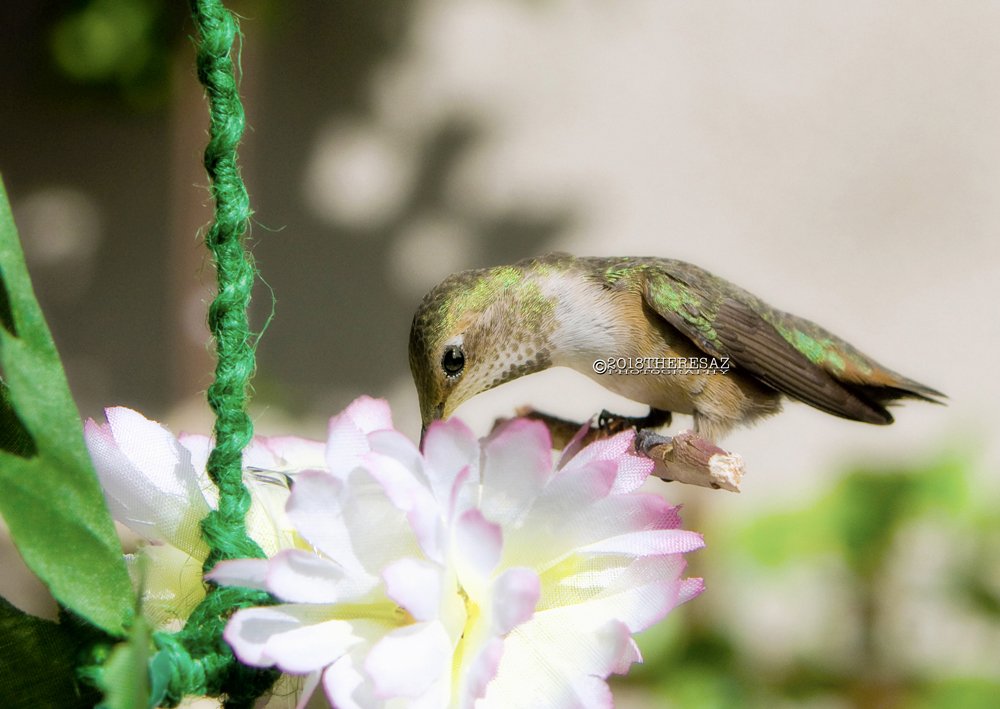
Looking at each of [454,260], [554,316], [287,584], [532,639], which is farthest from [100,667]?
[454,260]

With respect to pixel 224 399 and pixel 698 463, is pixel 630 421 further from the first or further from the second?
pixel 224 399

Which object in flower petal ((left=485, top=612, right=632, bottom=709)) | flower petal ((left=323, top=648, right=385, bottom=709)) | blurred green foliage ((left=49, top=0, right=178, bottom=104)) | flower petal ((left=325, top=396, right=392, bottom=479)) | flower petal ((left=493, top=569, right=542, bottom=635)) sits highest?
blurred green foliage ((left=49, top=0, right=178, bottom=104))

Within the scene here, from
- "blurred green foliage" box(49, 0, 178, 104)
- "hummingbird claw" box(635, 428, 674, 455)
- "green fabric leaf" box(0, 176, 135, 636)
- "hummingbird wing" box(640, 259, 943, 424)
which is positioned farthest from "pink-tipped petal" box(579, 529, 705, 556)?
"blurred green foliage" box(49, 0, 178, 104)

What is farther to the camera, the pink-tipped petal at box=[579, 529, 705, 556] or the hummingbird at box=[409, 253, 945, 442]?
the hummingbird at box=[409, 253, 945, 442]

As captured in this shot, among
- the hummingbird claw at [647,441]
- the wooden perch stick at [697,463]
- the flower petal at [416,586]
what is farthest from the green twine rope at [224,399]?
the hummingbird claw at [647,441]

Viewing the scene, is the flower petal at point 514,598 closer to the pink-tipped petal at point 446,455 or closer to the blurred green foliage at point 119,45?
the pink-tipped petal at point 446,455

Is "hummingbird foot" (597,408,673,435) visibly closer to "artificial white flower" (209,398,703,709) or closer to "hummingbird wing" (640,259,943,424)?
"hummingbird wing" (640,259,943,424)

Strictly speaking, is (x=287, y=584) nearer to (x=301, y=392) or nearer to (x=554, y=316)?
(x=554, y=316)
